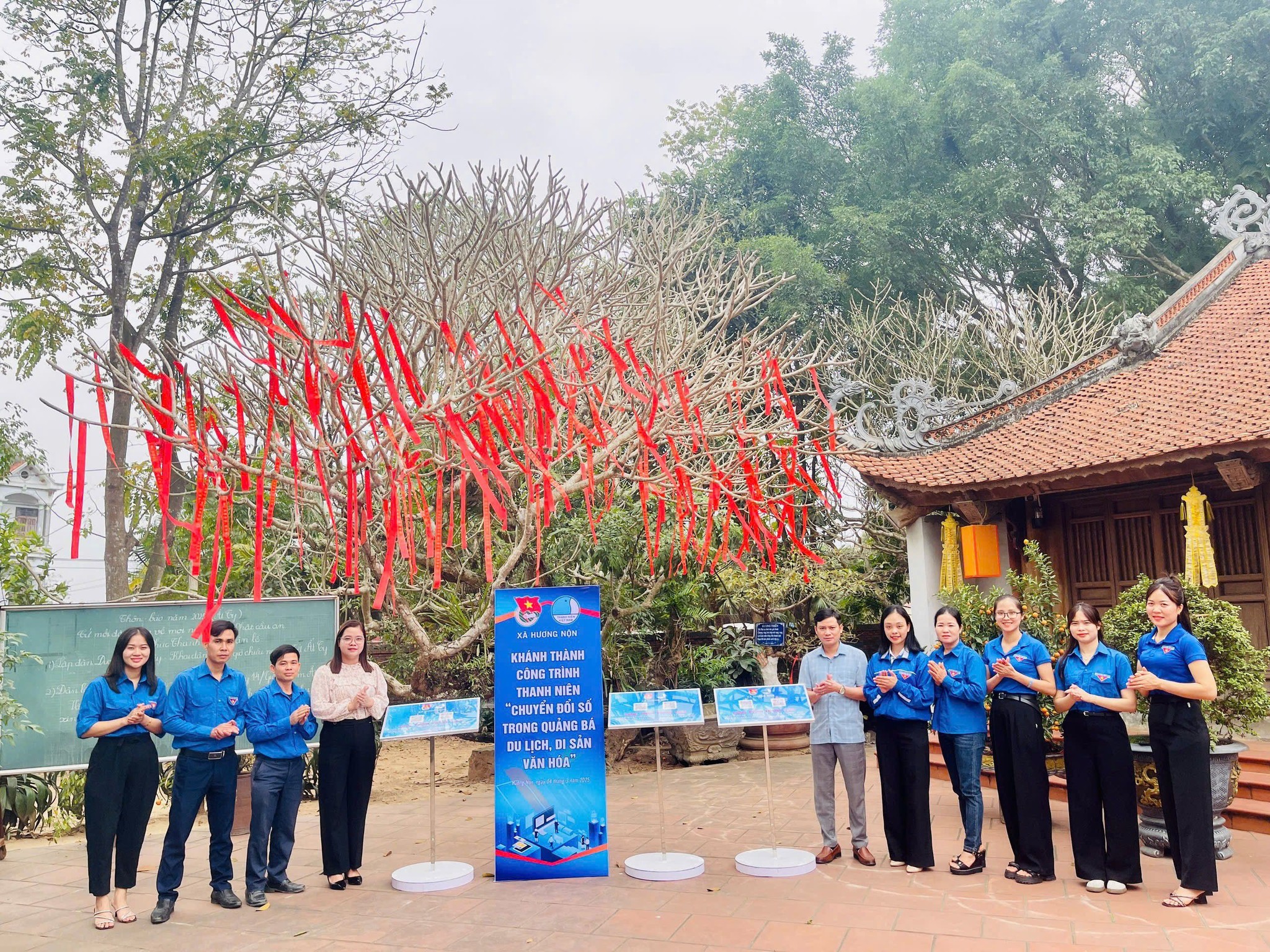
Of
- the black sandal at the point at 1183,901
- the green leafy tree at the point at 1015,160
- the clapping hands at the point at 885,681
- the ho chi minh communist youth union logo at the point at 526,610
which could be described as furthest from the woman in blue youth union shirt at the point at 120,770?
the green leafy tree at the point at 1015,160

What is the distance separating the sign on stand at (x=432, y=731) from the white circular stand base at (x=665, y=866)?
918 mm

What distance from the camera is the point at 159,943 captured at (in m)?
3.98

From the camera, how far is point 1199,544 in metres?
7.20

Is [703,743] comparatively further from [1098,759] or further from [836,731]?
[1098,759]

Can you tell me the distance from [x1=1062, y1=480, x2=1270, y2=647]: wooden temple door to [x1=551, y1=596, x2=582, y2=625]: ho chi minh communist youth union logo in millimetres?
5344

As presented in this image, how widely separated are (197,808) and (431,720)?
47.8 inches

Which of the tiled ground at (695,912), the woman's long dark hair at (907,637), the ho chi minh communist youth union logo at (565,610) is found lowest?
the tiled ground at (695,912)

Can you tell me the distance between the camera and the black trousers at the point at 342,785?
4.68m

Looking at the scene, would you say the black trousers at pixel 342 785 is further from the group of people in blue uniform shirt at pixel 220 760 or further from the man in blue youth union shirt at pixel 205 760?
the man in blue youth union shirt at pixel 205 760

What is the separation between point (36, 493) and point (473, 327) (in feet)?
47.5

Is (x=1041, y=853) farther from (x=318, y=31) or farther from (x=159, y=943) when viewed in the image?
(x=318, y=31)

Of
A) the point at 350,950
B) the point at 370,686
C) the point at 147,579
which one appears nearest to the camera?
the point at 350,950

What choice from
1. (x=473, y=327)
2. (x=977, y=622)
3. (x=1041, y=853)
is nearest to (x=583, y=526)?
(x=473, y=327)

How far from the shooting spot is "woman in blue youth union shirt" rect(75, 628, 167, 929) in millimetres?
4168
